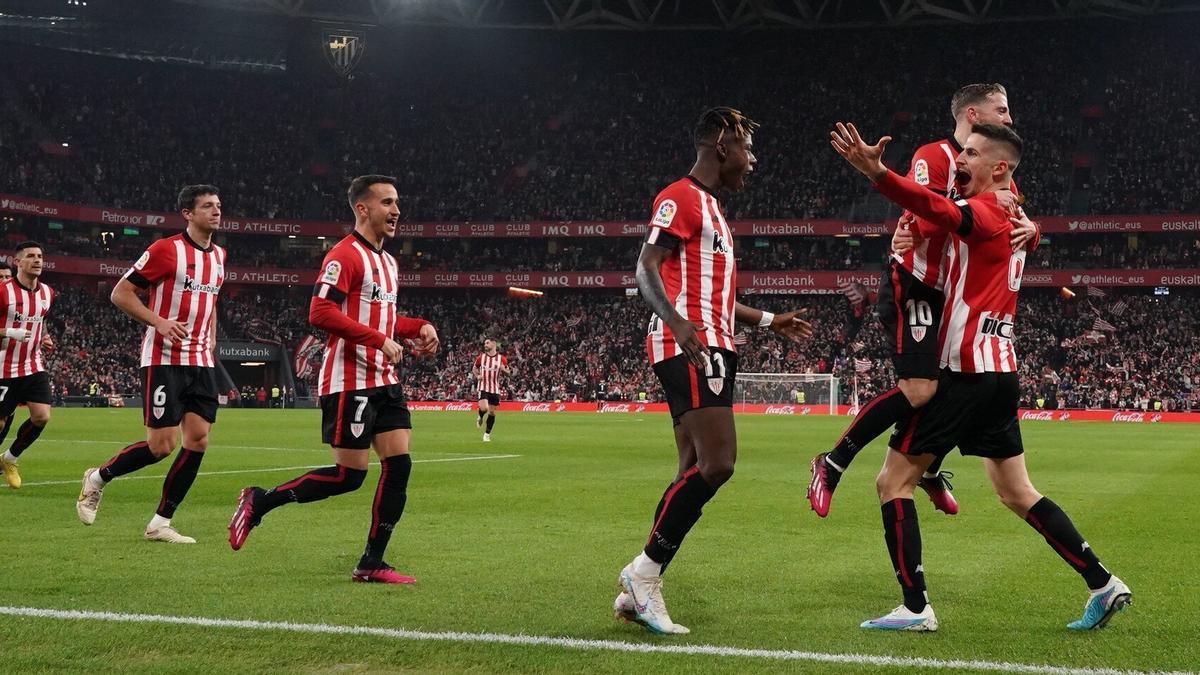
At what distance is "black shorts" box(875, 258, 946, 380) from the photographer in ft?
18.8

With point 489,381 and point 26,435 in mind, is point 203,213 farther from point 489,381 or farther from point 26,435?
point 489,381

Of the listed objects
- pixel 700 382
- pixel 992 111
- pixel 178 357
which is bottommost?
pixel 700 382

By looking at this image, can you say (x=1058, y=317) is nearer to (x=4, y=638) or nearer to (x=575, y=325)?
(x=575, y=325)

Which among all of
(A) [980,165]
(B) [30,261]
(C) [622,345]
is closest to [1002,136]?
(A) [980,165]

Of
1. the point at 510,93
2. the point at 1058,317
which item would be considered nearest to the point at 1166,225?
the point at 1058,317

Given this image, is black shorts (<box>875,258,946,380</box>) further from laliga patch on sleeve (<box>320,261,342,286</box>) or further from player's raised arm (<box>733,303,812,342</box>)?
laliga patch on sleeve (<box>320,261,342,286</box>)

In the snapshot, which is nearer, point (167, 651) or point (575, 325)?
point (167, 651)

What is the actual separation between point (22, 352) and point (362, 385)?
24.9ft

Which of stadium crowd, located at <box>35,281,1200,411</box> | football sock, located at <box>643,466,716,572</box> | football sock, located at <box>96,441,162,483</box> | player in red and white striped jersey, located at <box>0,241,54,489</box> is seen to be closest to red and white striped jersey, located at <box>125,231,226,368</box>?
football sock, located at <box>96,441,162,483</box>

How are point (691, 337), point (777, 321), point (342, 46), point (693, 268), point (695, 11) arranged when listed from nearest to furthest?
point (691, 337)
point (693, 268)
point (777, 321)
point (342, 46)
point (695, 11)

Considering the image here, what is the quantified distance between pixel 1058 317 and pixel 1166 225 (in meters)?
6.32

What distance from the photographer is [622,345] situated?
58500mm

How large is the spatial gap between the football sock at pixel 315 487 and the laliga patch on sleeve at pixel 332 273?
3.67 feet

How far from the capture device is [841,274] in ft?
192
